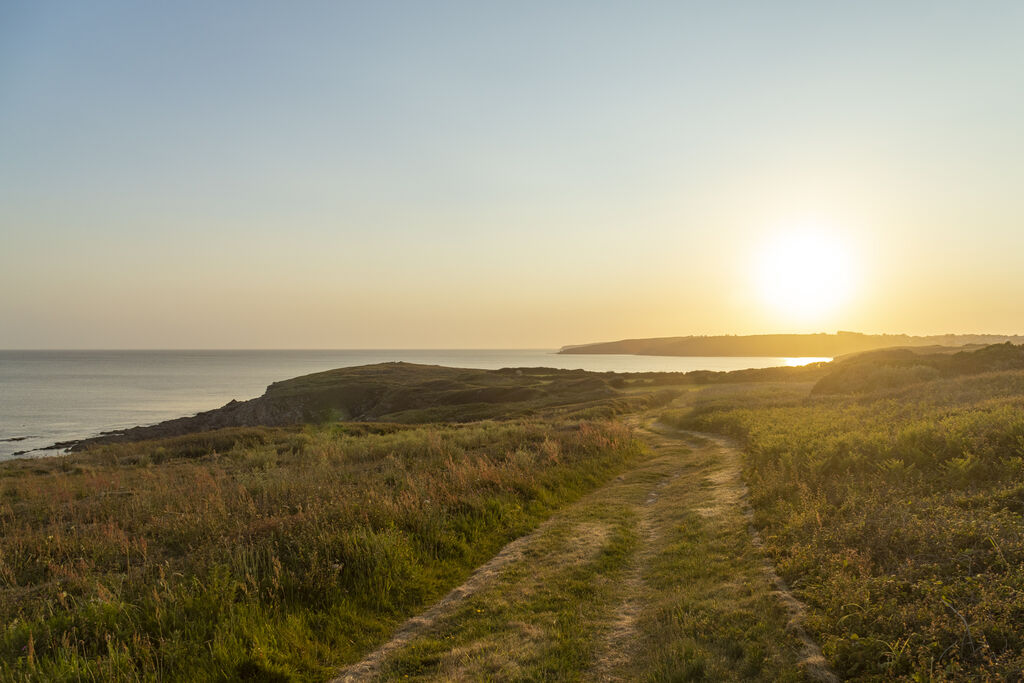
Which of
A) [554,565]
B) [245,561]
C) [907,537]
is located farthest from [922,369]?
[245,561]

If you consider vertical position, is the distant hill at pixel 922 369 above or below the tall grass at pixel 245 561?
above

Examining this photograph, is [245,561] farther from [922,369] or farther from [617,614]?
[922,369]

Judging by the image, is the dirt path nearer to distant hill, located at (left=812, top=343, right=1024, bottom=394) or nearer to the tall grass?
the tall grass

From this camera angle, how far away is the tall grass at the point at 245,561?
689cm

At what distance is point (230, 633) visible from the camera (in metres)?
7.11

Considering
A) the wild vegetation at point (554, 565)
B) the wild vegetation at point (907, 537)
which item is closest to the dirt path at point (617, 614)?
the wild vegetation at point (554, 565)

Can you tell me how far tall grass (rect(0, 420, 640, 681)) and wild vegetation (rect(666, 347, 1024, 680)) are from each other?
616 centimetres

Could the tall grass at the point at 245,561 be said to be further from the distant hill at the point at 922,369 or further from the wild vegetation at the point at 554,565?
the distant hill at the point at 922,369

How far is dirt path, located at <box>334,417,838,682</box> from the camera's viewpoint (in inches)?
259

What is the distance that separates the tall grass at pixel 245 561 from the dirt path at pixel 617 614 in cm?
81

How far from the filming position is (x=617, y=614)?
8.36 meters

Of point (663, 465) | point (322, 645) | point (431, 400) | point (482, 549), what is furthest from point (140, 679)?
point (431, 400)

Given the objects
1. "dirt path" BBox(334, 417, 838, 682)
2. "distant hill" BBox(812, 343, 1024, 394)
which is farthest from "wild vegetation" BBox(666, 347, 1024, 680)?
"distant hill" BBox(812, 343, 1024, 394)

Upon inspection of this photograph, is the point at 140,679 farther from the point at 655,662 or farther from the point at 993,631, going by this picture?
the point at 993,631
